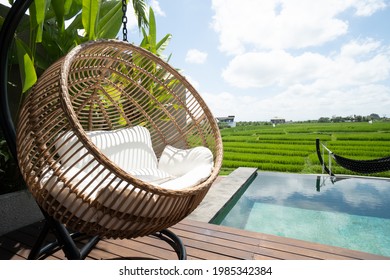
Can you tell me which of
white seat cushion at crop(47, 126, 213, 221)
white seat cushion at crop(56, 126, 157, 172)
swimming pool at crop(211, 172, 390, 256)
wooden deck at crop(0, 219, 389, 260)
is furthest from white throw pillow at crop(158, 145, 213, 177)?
swimming pool at crop(211, 172, 390, 256)

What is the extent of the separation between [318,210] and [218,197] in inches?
76.6

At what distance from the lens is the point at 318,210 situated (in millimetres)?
4070

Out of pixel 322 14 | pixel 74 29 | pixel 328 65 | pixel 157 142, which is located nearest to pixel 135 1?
pixel 74 29

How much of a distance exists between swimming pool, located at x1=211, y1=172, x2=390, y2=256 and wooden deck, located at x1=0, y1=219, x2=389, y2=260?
2.50 ft

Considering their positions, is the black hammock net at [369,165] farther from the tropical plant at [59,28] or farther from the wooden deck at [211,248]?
the tropical plant at [59,28]

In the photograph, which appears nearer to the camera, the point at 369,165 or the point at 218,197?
the point at 218,197

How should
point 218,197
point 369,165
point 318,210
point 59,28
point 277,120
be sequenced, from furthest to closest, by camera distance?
point 277,120 < point 369,165 < point 318,210 < point 218,197 < point 59,28

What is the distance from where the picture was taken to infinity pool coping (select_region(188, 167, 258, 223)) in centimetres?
Result: 242

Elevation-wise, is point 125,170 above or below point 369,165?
below

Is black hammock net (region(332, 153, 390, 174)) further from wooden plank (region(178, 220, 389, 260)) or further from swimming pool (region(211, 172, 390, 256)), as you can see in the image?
wooden plank (region(178, 220, 389, 260))

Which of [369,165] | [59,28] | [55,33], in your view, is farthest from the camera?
[369,165]

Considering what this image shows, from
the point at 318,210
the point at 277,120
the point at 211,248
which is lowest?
the point at 318,210

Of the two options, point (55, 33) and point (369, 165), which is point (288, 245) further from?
point (369, 165)

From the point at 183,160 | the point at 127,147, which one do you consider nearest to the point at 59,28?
the point at 127,147
